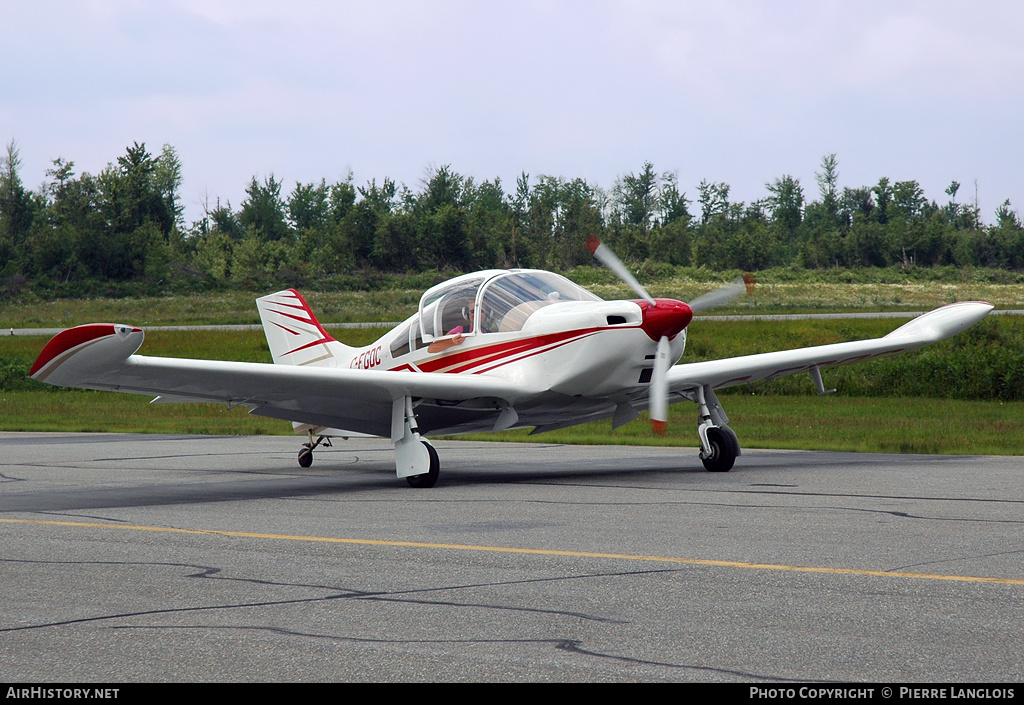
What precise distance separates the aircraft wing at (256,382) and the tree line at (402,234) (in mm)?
70795

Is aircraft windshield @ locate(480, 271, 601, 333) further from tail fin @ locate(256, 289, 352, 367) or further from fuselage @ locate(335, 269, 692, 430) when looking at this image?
tail fin @ locate(256, 289, 352, 367)

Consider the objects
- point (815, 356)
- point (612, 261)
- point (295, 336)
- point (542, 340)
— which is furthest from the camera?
point (295, 336)

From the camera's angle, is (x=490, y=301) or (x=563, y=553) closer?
(x=563, y=553)

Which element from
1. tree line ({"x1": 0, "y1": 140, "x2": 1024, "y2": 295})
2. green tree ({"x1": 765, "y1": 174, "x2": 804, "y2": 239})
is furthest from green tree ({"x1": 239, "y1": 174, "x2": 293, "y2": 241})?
green tree ({"x1": 765, "y1": 174, "x2": 804, "y2": 239})

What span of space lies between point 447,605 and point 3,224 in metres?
113

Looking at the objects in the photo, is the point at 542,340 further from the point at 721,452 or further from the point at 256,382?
the point at 256,382

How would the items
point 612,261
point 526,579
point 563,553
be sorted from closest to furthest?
point 526,579, point 563,553, point 612,261

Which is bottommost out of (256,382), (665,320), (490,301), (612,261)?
(256,382)

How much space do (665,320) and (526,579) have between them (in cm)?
592

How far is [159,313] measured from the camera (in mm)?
68250

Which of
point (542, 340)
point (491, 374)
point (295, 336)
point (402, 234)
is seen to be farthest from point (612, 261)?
point (402, 234)

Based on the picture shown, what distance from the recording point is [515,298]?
12945 mm

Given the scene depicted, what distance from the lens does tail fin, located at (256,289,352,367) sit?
15.7m

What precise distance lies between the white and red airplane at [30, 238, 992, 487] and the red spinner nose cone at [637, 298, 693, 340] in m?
0.01
